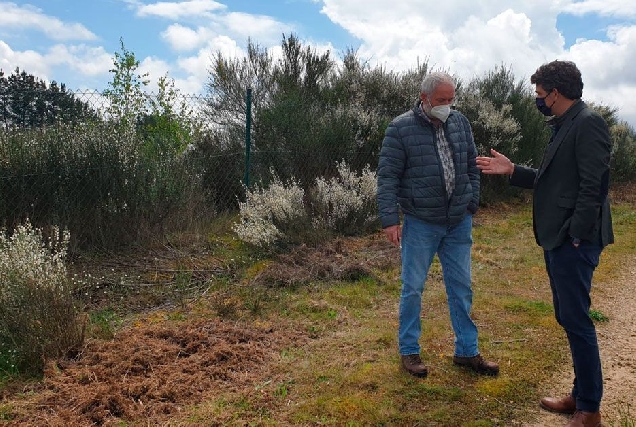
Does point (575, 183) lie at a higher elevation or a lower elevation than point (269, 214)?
higher

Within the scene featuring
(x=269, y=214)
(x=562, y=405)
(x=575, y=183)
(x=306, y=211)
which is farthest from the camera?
(x=306, y=211)

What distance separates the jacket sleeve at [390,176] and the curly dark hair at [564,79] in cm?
93

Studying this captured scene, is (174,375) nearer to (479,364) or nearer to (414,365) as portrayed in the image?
(414,365)

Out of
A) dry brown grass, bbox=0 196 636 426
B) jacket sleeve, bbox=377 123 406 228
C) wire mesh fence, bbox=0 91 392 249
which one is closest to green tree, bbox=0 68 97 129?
wire mesh fence, bbox=0 91 392 249

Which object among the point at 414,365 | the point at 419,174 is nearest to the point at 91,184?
the point at 419,174

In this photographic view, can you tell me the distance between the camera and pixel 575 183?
8.98 feet

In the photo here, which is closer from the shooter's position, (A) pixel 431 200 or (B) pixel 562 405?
(B) pixel 562 405

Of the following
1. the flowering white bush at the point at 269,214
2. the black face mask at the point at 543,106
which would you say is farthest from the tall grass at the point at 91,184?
the black face mask at the point at 543,106

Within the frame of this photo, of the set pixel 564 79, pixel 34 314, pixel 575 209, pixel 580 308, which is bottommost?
pixel 34 314

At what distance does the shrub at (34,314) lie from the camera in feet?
11.2

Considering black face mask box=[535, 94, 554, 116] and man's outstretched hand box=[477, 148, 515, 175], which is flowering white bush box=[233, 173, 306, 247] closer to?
man's outstretched hand box=[477, 148, 515, 175]

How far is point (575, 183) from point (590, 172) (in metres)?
0.13

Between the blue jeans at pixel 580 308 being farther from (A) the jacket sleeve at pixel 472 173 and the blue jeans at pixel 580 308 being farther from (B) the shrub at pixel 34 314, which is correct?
(B) the shrub at pixel 34 314

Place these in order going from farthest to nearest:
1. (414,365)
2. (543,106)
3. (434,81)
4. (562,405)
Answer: (414,365), (434,81), (562,405), (543,106)
